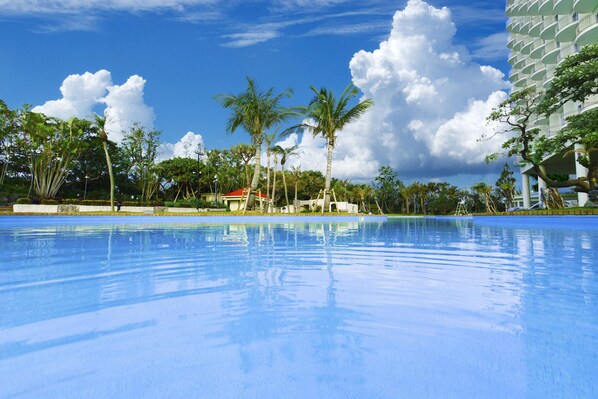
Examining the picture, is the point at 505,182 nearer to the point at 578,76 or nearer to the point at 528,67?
the point at 528,67

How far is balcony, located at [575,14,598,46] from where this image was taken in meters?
26.1

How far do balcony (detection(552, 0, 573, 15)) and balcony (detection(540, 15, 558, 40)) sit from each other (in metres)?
1.91

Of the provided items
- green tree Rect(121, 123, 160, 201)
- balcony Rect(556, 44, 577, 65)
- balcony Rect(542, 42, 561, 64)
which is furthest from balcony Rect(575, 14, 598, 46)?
green tree Rect(121, 123, 160, 201)

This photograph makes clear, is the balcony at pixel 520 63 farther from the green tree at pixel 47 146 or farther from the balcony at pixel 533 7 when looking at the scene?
the green tree at pixel 47 146

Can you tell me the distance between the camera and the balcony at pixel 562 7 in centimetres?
3139

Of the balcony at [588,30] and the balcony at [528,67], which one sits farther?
the balcony at [528,67]

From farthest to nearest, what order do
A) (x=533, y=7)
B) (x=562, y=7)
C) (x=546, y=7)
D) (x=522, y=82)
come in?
(x=522, y=82) < (x=533, y=7) < (x=546, y=7) < (x=562, y=7)

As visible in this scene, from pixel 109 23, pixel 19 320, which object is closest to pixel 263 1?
pixel 109 23

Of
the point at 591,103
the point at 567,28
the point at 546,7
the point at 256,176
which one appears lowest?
the point at 256,176

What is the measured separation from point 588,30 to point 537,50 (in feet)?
50.7

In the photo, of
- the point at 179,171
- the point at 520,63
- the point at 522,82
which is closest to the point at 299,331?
Result: the point at 179,171

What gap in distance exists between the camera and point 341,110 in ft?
77.4

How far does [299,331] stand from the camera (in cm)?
242

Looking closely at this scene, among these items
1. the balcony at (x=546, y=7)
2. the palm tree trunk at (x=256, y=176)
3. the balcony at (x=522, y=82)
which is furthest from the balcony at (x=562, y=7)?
the palm tree trunk at (x=256, y=176)
